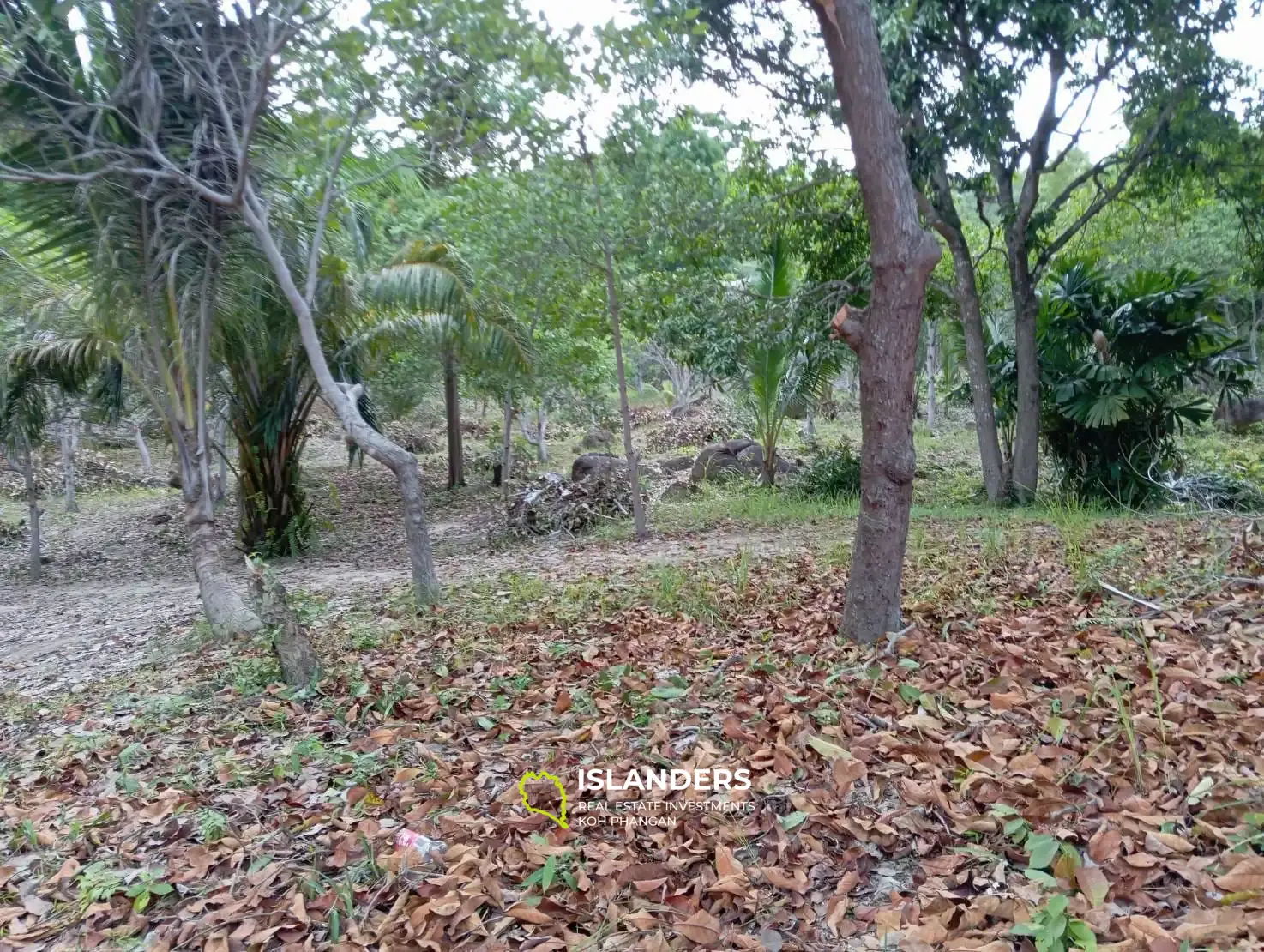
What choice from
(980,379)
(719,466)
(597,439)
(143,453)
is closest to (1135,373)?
(980,379)

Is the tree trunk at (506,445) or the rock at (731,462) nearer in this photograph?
the tree trunk at (506,445)

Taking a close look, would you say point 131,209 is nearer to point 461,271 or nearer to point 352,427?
point 352,427

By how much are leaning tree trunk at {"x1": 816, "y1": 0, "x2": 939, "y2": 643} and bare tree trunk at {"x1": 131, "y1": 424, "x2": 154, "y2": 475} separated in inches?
679

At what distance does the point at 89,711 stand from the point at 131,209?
3432 mm

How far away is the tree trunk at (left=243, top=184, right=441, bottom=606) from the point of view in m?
5.27

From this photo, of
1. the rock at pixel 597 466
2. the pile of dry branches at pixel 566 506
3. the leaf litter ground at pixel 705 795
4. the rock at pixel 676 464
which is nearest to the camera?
the leaf litter ground at pixel 705 795

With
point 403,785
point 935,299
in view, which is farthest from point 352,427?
point 935,299

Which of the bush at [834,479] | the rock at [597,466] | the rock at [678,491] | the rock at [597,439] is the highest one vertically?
the rock at [597,439]

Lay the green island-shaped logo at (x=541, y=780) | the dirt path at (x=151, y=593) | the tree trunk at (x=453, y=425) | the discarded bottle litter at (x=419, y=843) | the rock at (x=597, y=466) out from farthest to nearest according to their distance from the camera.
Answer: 1. the tree trunk at (x=453, y=425)
2. the rock at (x=597, y=466)
3. the dirt path at (x=151, y=593)
4. the green island-shaped logo at (x=541, y=780)
5. the discarded bottle litter at (x=419, y=843)

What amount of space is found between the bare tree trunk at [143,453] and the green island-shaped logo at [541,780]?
17.2 metres

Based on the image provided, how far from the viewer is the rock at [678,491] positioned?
12.9 metres

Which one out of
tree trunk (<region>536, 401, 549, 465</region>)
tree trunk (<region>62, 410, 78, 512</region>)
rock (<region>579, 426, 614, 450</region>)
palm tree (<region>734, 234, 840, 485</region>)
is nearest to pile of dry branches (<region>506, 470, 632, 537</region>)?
palm tree (<region>734, 234, 840, 485</region>)

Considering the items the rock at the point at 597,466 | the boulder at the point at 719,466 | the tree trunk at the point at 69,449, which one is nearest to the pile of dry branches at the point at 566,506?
the rock at the point at 597,466

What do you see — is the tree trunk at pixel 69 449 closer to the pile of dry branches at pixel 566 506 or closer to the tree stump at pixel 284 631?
the pile of dry branches at pixel 566 506
